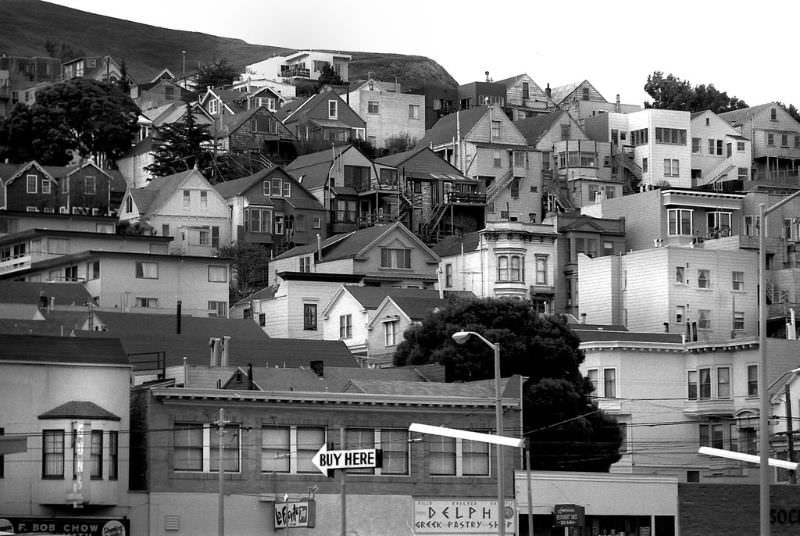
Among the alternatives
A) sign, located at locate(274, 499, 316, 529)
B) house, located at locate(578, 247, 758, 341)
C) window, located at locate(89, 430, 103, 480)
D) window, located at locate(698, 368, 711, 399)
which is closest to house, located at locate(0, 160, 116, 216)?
house, located at locate(578, 247, 758, 341)

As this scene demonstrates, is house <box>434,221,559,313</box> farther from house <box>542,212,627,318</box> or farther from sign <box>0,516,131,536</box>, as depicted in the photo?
sign <box>0,516,131,536</box>

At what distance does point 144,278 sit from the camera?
121 m

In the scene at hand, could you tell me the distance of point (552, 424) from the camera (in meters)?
85.3

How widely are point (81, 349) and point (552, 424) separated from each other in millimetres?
30132

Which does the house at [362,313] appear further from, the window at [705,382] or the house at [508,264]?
the window at [705,382]

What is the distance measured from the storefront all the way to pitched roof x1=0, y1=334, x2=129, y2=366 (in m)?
17.8

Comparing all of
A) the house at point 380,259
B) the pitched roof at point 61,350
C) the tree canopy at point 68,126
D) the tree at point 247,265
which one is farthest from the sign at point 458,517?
the tree canopy at point 68,126

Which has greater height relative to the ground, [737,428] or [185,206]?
[185,206]

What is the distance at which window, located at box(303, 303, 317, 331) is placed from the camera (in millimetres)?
123500

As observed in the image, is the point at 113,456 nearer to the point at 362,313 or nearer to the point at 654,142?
the point at 362,313

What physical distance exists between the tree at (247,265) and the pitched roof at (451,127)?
31.6 meters

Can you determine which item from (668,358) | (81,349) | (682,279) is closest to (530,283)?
(682,279)

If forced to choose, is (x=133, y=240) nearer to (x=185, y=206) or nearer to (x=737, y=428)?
(x=185, y=206)

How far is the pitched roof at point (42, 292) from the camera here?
108875 millimetres
